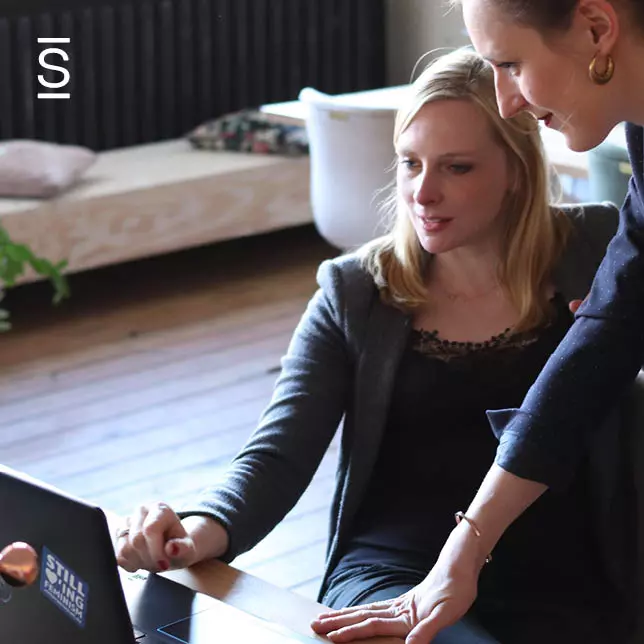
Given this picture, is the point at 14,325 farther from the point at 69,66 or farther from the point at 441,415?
the point at 441,415

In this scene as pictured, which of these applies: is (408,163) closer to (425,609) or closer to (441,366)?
(441,366)

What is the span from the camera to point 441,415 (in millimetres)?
1686

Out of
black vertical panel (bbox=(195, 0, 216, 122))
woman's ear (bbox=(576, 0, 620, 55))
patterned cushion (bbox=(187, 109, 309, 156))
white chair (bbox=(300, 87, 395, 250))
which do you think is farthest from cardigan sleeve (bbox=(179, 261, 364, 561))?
black vertical panel (bbox=(195, 0, 216, 122))

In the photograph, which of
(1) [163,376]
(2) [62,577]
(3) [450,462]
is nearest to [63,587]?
(2) [62,577]

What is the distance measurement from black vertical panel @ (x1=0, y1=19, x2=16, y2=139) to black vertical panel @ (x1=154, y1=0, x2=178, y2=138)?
2.13 ft

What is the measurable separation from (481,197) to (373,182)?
2.13 metres

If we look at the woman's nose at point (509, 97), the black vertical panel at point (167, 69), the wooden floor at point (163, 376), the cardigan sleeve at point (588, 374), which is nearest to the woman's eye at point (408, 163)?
the cardigan sleeve at point (588, 374)

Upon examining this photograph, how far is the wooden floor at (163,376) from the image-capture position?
3.28 meters

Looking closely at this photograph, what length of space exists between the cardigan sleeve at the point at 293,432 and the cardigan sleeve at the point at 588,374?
11.0 inches

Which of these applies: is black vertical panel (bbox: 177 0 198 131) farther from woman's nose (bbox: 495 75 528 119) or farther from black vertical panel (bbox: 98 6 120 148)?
woman's nose (bbox: 495 75 528 119)

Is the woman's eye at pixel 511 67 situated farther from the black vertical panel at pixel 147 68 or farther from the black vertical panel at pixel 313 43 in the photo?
the black vertical panel at pixel 313 43

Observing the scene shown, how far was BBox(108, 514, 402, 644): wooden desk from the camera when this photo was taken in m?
1.20

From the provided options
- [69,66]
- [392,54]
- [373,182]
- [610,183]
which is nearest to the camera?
[610,183]

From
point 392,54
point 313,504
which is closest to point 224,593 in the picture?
point 313,504
